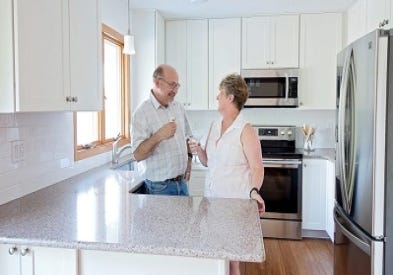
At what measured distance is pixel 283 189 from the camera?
378cm

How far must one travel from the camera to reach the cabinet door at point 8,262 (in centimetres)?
145

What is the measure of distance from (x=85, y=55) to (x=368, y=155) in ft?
5.51

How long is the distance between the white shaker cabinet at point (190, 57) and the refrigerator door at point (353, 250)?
7.16ft

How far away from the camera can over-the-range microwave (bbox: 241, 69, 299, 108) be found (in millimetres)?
3959

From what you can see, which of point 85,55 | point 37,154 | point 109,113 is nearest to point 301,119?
point 109,113

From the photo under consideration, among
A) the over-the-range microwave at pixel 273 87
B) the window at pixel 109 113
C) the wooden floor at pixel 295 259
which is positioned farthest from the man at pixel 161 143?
the over-the-range microwave at pixel 273 87

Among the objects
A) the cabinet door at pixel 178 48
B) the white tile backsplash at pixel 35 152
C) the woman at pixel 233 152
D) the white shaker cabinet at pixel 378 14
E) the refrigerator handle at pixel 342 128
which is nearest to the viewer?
the white tile backsplash at pixel 35 152

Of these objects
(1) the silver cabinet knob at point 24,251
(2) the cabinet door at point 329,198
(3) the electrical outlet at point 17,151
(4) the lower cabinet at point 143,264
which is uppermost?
(3) the electrical outlet at point 17,151

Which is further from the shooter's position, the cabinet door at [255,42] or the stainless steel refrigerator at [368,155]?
the cabinet door at [255,42]

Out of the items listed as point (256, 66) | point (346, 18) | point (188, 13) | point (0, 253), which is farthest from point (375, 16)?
point (0, 253)

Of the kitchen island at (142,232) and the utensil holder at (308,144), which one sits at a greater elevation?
the utensil holder at (308,144)

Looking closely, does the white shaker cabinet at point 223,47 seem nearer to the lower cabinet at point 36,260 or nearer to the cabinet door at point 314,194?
the cabinet door at point 314,194

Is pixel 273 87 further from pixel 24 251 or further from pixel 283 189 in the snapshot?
pixel 24 251

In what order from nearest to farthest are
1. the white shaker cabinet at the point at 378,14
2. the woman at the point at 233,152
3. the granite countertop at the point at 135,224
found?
1. the granite countertop at the point at 135,224
2. the woman at the point at 233,152
3. the white shaker cabinet at the point at 378,14
